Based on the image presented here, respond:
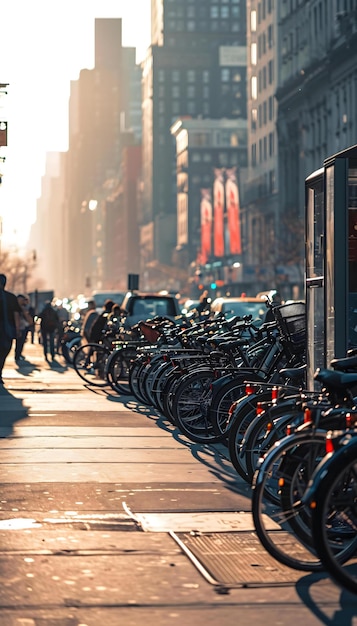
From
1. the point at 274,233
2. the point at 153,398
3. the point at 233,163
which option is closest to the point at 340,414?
the point at 153,398

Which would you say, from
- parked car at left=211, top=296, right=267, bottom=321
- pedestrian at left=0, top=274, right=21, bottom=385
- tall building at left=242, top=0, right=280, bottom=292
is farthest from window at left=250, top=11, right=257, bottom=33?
pedestrian at left=0, top=274, right=21, bottom=385

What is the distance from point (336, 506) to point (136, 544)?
1.75 meters

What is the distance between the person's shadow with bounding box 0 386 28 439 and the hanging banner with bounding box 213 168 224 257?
11227 centimetres

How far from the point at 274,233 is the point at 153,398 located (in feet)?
275

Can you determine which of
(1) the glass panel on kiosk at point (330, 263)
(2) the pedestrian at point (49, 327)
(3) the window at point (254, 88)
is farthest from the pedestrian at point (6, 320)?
(3) the window at point (254, 88)

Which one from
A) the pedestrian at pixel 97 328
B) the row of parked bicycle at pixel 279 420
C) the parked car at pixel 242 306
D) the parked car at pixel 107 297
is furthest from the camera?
the parked car at pixel 107 297

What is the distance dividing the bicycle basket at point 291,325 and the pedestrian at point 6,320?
403 inches

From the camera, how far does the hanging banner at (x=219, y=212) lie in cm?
13475

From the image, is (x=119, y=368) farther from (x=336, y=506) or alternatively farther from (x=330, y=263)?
(x=336, y=506)

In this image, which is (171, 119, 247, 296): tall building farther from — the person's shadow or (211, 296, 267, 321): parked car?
the person's shadow

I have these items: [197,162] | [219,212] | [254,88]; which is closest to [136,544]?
[254,88]

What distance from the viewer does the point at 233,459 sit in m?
11.1

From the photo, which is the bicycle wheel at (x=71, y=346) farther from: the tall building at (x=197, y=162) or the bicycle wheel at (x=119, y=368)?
the tall building at (x=197, y=162)

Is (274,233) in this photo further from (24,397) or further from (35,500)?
(35,500)
